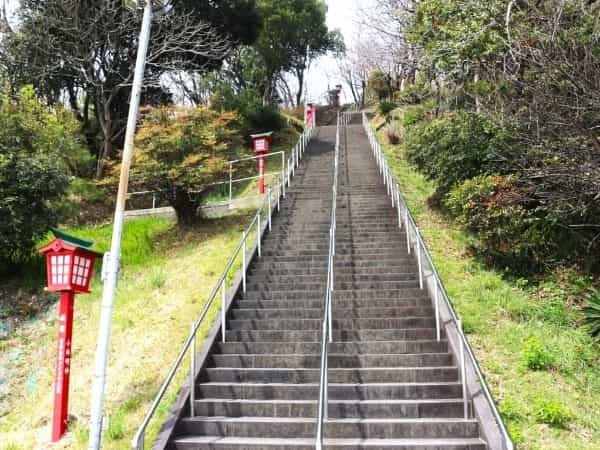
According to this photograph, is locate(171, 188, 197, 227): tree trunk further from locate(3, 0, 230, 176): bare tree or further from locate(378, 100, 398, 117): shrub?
locate(378, 100, 398, 117): shrub

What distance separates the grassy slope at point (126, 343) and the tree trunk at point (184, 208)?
2.89 feet

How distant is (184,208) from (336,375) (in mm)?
8400

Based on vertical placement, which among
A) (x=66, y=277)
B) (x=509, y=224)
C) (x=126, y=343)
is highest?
(x=509, y=224)

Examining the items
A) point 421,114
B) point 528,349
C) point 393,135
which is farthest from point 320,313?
point 393,135

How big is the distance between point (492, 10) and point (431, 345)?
6.43 metres

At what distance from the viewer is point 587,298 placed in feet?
25.8

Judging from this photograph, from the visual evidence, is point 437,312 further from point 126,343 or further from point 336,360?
point 126,343

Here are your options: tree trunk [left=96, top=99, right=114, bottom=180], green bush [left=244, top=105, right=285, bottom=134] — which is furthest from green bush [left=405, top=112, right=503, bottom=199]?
green bush [left=244, top=105, right=285, bottom=134]

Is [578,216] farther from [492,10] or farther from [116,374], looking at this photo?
[116,374]

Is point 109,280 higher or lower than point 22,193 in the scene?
lower

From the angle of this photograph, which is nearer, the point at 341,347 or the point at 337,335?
the point at 341,347

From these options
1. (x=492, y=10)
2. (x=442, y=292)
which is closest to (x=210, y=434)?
(x=442, y=292)

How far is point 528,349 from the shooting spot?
6.50 metres

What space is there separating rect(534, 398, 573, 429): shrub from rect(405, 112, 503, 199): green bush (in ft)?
17.9
